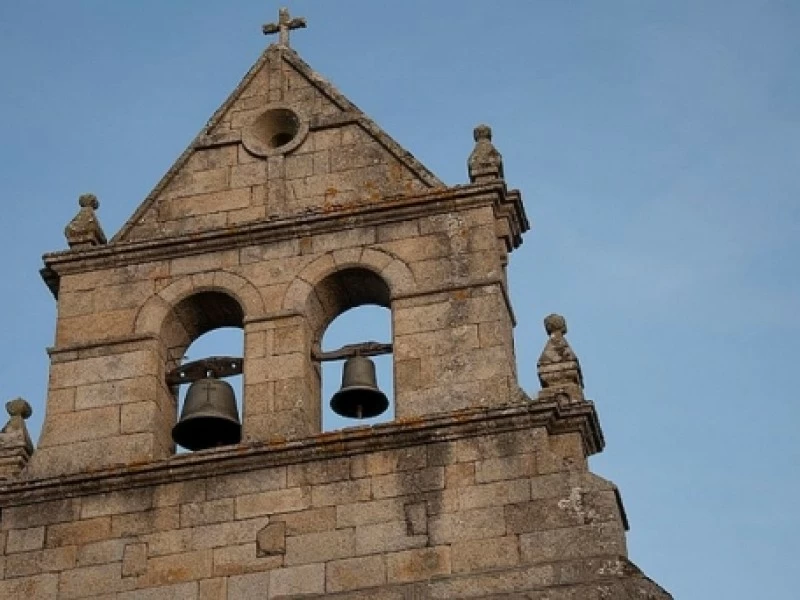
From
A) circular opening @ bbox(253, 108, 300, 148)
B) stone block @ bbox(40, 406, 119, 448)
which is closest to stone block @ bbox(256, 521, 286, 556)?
stone block @ bbox(40, 406, 119, 448)

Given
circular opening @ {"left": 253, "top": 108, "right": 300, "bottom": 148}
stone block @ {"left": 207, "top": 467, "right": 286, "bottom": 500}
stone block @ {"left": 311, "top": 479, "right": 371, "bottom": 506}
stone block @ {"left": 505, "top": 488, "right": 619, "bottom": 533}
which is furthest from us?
circular opening @ {"left": 253, "top": 108, "right": 300, "bottom": 148}

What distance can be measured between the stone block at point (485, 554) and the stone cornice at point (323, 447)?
102 centimetres

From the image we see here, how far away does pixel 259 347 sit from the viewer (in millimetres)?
17172

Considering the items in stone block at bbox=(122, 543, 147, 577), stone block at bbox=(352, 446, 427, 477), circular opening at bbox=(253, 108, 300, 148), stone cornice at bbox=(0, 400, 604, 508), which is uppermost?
circular opening at bbox=(253, 108, 300, 148)

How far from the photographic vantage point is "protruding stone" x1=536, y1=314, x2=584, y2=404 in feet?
53.0

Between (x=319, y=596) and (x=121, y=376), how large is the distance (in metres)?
3.16

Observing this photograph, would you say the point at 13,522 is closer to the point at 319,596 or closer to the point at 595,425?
the point at 319,596

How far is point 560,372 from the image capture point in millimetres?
16375

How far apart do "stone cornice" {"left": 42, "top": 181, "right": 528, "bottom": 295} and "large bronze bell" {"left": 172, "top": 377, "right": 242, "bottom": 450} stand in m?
1.48

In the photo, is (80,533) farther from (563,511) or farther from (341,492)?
(563,511)

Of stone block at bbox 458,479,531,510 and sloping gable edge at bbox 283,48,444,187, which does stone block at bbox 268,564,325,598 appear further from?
sloping gable edge at bbox 283,48,444,187

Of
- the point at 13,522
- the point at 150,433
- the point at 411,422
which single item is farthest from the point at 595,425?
the point at 13,522

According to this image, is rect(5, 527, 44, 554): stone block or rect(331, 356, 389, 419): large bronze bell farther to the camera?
rect(331, 356, 389, 419): large bronze bell

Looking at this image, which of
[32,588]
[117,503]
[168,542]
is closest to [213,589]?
[168,542]
